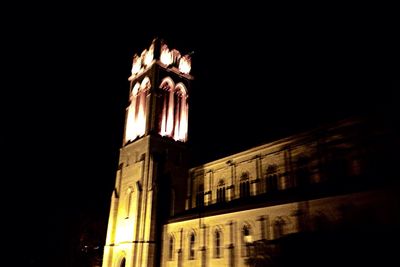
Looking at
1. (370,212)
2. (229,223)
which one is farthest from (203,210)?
(370,212)

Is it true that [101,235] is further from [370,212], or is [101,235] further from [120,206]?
[370,212]

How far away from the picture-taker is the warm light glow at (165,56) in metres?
42.8

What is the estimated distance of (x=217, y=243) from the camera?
99.6 ft

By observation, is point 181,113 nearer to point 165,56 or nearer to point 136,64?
point 165,56

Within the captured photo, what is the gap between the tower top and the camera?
4244 cm

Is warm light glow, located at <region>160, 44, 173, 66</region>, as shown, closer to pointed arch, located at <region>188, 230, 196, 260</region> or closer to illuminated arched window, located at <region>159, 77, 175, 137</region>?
illuminated arched window, located at <region>159, 77, 175, 137</region>

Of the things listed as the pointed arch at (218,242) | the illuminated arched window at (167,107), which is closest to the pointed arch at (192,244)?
the pointed arch at (218,242)

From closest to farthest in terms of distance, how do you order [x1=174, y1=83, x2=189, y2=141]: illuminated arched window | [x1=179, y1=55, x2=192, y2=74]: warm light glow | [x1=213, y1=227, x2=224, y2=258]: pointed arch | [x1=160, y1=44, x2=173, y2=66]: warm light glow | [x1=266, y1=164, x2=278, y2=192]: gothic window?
[x1=213, y1=227, x2=224, y2=258]: pointed arch
[x1=266, y1=164, x2=278, y2=192]: gothic window
[x1=174, y1=83, x2=189, y2=141]: illuminated arched window
[x1=160, y1=44, x2=173, y2=66]: warm light glow
[x1=179, y1=55, x2=192, y2=74]: warm light glow

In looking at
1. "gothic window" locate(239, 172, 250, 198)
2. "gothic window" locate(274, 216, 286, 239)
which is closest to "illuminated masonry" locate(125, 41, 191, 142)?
"gothic window" locate(239, 172, 250, 198)

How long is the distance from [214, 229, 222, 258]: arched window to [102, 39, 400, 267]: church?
8cm

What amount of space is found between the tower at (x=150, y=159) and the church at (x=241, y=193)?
0.11m

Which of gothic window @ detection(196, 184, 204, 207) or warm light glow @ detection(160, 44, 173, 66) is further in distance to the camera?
warm light glow @ detection(160, 44, 173, 66)

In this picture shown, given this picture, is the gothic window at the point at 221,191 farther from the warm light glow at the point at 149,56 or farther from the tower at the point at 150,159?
the warm light glow at the point at 149,56

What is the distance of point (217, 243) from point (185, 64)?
23082 millimetres
